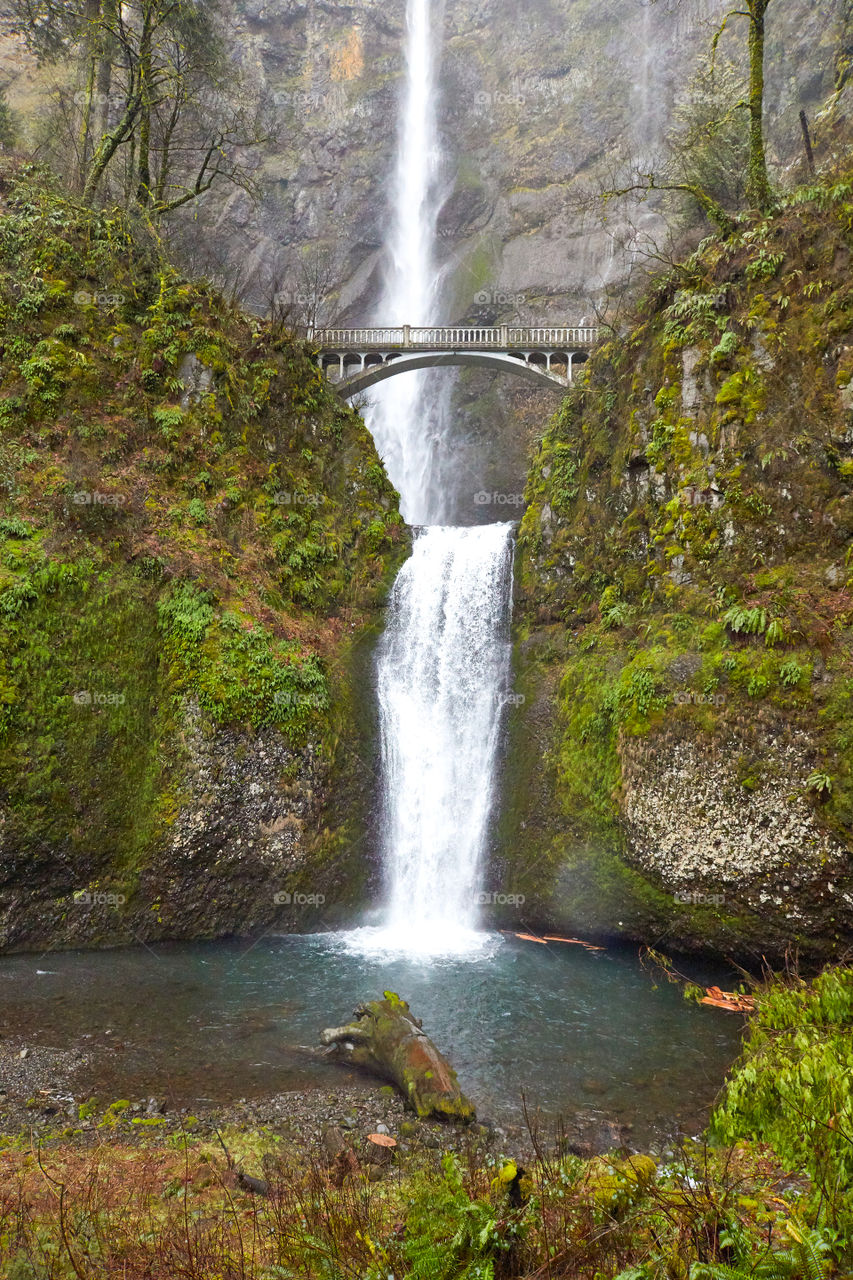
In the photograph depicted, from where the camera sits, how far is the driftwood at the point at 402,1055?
6.85 meters

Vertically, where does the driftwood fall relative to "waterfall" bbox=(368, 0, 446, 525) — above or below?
below

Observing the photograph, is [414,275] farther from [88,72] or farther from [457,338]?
[88,72]

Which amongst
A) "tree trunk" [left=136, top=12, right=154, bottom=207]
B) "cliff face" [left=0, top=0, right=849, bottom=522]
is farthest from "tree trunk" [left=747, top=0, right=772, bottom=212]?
"cliff face" [left=0, top=0, right=849, bottom=522]

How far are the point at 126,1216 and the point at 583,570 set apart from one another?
1411 centimetres

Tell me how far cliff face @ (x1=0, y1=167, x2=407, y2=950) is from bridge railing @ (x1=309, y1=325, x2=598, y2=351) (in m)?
7.08

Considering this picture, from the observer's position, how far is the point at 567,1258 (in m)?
2.83

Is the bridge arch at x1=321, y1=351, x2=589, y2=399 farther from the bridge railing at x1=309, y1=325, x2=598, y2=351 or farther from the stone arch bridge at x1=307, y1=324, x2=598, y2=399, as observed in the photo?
the bridge railing at x1=309, y1=325, x2=598, y2=351

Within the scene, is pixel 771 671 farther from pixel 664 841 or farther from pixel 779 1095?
pixel 779 1095

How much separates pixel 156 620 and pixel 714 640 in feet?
33.8

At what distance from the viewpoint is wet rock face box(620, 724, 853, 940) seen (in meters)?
10.1

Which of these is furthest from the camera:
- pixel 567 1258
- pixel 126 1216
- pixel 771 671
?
pixel 771 671

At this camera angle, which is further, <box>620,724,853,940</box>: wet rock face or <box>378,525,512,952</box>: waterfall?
<box>378,525,512,952</box>: waterfall

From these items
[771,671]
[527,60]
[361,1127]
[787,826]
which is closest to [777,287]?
[771,671]

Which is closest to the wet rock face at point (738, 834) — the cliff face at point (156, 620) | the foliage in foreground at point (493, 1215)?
the foliage in foreground at point (493, 1215)
